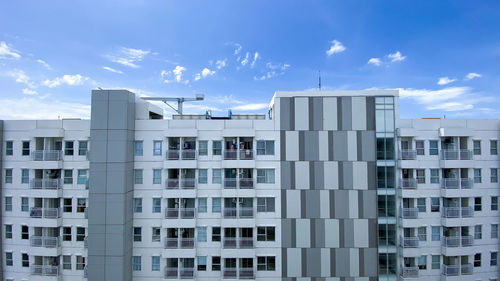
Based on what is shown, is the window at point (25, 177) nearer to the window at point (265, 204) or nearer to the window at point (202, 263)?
the window at point (202, 263)

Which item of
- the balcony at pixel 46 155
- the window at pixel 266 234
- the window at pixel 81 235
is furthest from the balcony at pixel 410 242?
the balcony at pixel 46 155

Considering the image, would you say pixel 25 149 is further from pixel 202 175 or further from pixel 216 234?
pixel 216 234

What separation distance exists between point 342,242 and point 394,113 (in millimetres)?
12840

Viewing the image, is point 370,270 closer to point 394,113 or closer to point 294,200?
point 294,200

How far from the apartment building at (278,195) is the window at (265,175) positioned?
0.30 feet

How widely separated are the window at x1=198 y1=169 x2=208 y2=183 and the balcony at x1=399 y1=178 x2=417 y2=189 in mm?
17891

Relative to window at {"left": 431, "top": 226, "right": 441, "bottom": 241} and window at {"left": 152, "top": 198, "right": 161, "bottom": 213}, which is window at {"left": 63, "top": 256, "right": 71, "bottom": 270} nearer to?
window at {"left": 152, "top": 198, "right": 161, "bottom": 213}

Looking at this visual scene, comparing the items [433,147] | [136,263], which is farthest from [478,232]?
[136,263]

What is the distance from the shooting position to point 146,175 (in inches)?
795

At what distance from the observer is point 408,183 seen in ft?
66.2

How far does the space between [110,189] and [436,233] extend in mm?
29348

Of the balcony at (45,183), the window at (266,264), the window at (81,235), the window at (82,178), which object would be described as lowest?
the window at (266,264)

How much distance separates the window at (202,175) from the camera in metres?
20.4

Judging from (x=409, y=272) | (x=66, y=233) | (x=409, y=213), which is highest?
(x=409, y=213)
